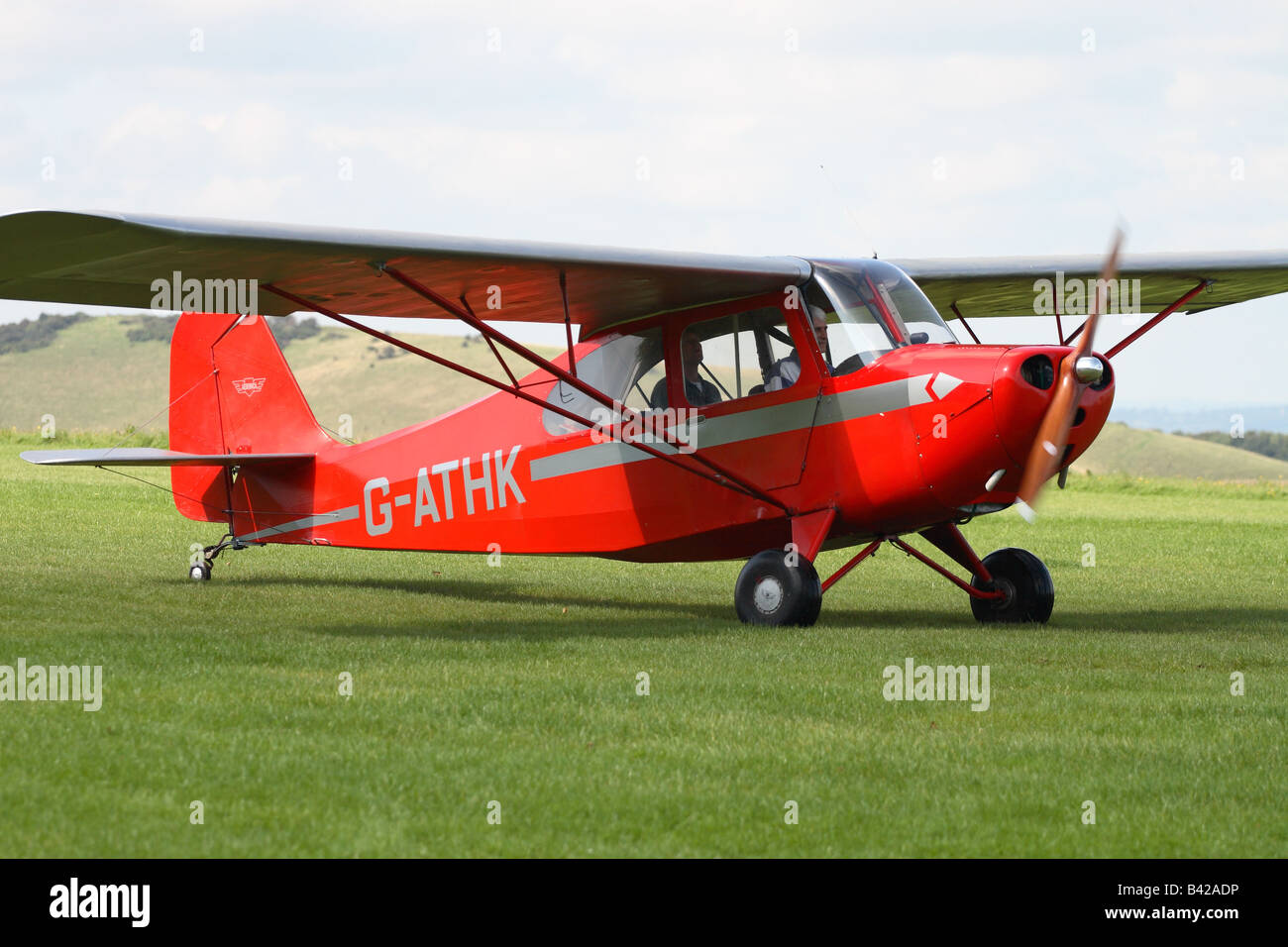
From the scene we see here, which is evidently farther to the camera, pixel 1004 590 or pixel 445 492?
pixel 445 492

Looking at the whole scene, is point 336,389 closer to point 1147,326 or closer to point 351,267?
point 1147,326

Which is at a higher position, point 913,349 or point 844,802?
point 913,349

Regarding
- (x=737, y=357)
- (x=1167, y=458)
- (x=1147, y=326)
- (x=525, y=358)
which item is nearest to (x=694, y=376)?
(x=737, y=357)

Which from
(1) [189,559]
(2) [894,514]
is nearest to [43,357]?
(1) [189,559]

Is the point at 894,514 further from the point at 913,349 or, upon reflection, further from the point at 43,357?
the point at 43,357

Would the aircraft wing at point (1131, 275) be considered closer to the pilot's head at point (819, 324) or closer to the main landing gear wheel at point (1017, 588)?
the pilot's head at point (819, 324)

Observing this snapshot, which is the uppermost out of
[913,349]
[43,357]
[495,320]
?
[43,357]

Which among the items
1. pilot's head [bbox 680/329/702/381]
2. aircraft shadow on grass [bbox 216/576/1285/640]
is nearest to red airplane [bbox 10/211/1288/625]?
pilot's head [bbox 680/329/702/381]

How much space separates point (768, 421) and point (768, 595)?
1512mm

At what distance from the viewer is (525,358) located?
1011 centimetres

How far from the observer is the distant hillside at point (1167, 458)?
116 meters

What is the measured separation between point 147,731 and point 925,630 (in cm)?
665

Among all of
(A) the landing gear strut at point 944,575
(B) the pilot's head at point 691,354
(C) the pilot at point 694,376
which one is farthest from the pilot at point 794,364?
(A) the landing gear strut at point 944,575
